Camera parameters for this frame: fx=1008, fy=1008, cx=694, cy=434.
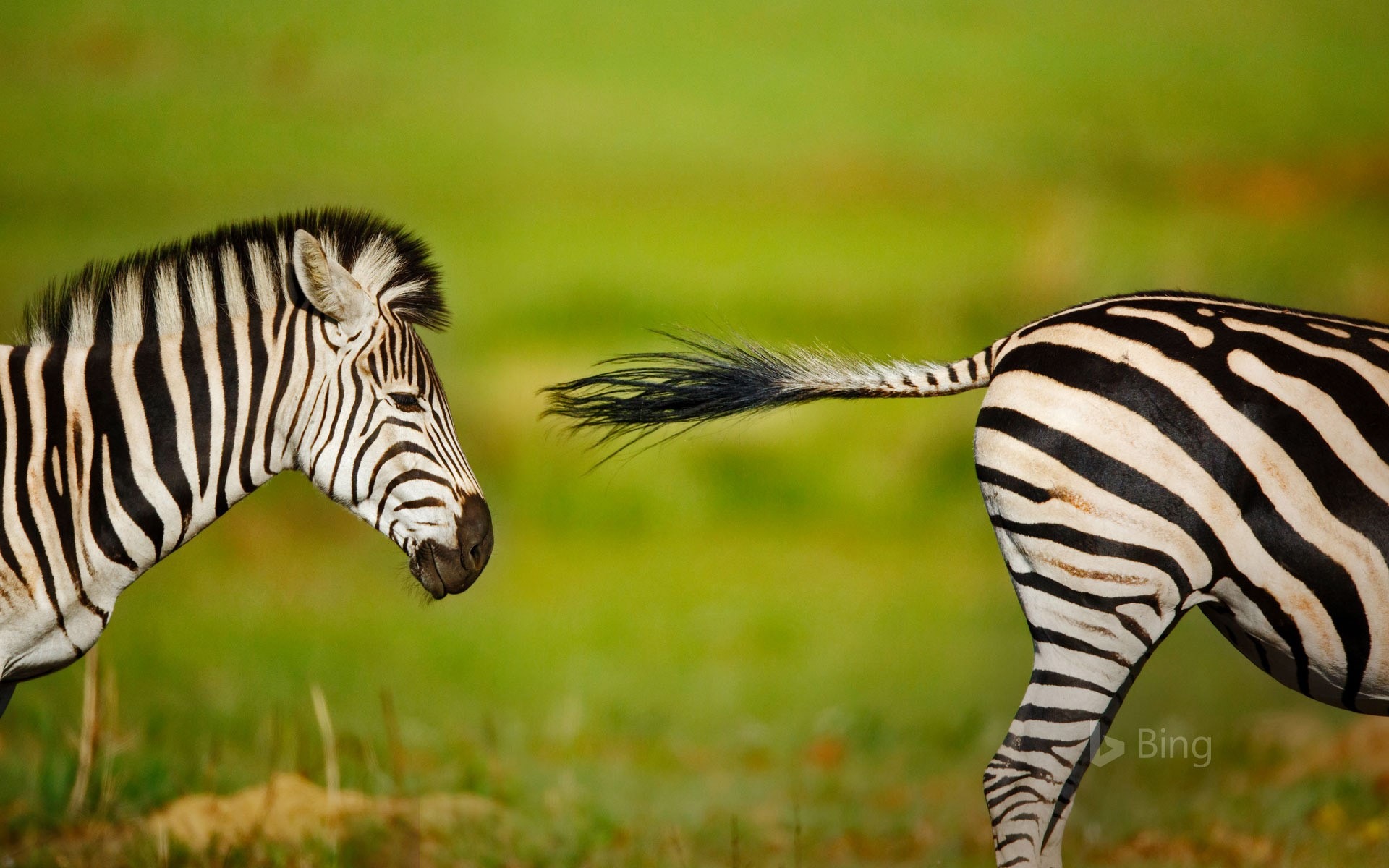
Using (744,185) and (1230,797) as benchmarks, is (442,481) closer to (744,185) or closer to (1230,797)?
(1230,797)

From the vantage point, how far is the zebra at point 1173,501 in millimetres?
2643

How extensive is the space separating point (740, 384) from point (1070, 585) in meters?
1.11

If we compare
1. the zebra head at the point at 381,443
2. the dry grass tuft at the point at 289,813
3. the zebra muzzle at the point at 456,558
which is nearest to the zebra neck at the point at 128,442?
the zebra head at the point at 381,443

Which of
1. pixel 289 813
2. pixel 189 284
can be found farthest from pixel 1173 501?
pixel 289 813

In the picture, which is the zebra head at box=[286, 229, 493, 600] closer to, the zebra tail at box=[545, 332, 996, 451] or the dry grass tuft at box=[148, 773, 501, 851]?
the zebra tail at box=[545, 332, 996, 451]

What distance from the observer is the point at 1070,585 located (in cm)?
273

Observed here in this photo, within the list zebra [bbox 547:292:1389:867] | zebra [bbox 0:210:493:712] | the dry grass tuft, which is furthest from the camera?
the dry grass tuft

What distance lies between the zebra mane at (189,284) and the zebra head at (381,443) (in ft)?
0.50

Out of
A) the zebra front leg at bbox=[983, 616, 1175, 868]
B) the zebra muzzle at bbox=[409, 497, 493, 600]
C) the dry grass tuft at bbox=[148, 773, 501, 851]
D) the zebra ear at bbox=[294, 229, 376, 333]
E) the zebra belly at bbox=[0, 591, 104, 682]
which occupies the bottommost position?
the dry grass tuft at bbox=[148, 773, 501, 851]

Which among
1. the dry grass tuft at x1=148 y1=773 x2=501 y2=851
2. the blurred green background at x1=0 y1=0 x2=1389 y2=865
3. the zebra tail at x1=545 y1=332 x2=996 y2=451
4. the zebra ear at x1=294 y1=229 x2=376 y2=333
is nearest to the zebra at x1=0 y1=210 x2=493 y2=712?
the zebra ear at x1=294 y1=229 x2=376 y2=333

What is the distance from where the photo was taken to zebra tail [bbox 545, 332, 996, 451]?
9.93 feet

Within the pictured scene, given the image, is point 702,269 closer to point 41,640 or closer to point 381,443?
point 381,443

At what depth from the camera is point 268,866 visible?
3908 mm

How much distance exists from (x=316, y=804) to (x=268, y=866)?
433mm
